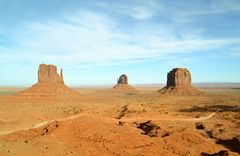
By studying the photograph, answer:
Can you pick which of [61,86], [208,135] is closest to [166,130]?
[208,135]

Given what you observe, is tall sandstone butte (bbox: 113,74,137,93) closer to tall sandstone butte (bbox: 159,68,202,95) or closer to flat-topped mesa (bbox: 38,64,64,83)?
tall sandstone butte (bbox: 159,68,202,95)

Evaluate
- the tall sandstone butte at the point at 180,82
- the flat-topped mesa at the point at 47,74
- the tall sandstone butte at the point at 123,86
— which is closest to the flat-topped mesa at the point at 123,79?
the tall sandstone butte at the point at 123,86

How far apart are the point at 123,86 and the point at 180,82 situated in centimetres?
4183

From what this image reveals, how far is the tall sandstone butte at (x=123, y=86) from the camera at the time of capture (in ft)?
440

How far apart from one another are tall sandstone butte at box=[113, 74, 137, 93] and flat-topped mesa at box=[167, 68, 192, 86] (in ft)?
112

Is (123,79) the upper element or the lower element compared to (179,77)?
upper

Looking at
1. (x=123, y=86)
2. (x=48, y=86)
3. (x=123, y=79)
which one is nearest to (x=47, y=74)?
(x=48, y=86)

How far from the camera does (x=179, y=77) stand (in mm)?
99000

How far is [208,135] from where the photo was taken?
21.2 meters

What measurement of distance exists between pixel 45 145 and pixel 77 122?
17.5 feet

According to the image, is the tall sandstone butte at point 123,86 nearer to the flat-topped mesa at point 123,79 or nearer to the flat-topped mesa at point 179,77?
the flat-topped mesa at point 123,79

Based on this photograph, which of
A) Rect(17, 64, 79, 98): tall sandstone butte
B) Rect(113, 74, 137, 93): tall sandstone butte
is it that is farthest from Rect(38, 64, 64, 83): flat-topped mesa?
Rect(113, 74, 137, 93): tall sandstone butte

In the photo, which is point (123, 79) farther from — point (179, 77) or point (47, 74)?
point (47, 74)

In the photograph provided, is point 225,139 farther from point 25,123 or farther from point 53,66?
point 53,66
